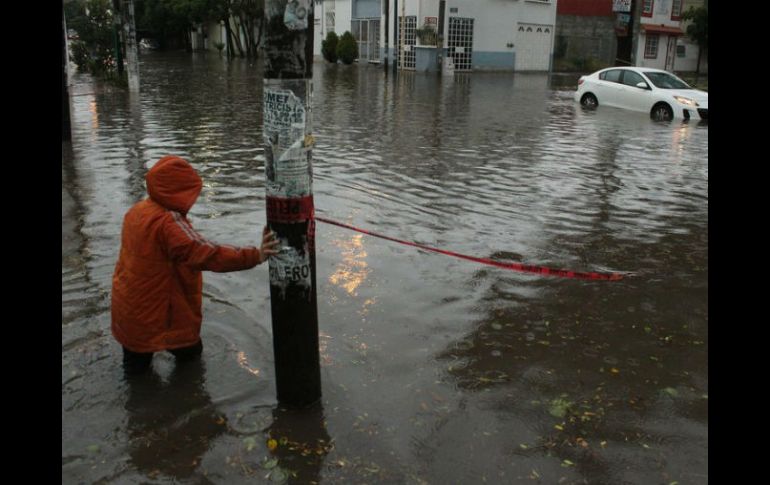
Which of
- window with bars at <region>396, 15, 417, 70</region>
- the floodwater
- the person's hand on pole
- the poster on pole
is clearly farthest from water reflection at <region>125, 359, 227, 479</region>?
window with bars at <region>396, 15, 417, 70</region>

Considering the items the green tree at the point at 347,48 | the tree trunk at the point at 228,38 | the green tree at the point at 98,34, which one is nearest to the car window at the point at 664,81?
the green tree at the point at 98,34

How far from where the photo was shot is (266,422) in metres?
3.90

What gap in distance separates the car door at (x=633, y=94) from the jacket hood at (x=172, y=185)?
16.8 m

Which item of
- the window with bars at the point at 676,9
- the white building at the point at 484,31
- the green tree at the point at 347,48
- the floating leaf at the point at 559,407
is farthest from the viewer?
the window with bars at the point at 676,9

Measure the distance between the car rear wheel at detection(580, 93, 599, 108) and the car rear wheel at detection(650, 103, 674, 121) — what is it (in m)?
2.91

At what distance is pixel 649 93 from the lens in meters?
18.3

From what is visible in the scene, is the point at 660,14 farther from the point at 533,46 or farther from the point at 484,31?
the point at 484,31

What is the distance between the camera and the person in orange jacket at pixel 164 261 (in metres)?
3.85

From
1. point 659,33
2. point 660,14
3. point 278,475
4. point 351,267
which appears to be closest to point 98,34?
point 351,267

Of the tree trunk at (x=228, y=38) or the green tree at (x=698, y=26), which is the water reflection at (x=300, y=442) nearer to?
the green tree at (x=698, y=26)

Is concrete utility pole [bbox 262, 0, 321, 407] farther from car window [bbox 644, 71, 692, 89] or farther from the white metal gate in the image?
the white metal gate

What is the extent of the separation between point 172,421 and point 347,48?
4133 cm
